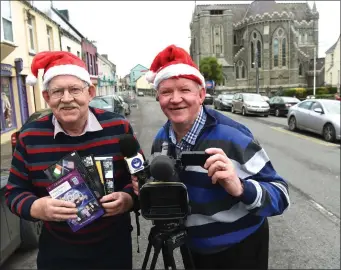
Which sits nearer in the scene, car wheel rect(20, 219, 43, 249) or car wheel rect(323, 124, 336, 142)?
car wheel rect(20, 219, 43, 249)

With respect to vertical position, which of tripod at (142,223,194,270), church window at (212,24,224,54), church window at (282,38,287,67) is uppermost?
church window at (212,24,224,54)

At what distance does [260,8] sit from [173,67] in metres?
72.0

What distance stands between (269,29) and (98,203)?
6607 cm

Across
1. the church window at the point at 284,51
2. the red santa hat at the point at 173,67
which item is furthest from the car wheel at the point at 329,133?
the church window at the point at 284,51

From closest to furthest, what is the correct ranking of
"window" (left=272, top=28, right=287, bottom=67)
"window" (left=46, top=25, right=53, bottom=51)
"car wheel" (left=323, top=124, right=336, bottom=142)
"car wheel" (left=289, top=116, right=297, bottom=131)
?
1. "car wheel" (left=323, top=124, right=336, bottom=142)
2. "car wheel" (left=289, top=116, right=297, bottom=131)
3. "window" (left=46, top=25, right=53, bottom=51)
4. "window" (left=272, top=28, right=287, bottom=67)

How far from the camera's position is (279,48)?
63062 mm

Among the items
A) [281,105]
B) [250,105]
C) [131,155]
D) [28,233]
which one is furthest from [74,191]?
[281,105]

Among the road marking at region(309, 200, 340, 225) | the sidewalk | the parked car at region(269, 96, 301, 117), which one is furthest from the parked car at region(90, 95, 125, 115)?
the parked car at region(269, 96, 301, 117)

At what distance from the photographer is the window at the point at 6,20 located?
1255 cm

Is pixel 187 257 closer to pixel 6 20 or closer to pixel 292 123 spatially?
pixel 292 123

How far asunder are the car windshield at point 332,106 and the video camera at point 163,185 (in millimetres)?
11778

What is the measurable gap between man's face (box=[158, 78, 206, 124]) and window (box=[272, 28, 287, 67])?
65254mm

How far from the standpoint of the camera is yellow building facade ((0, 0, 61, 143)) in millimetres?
12719

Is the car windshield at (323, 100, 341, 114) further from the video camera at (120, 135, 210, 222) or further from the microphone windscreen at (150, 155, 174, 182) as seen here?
the microphone windscreen at (150, 155, 174, 182)
